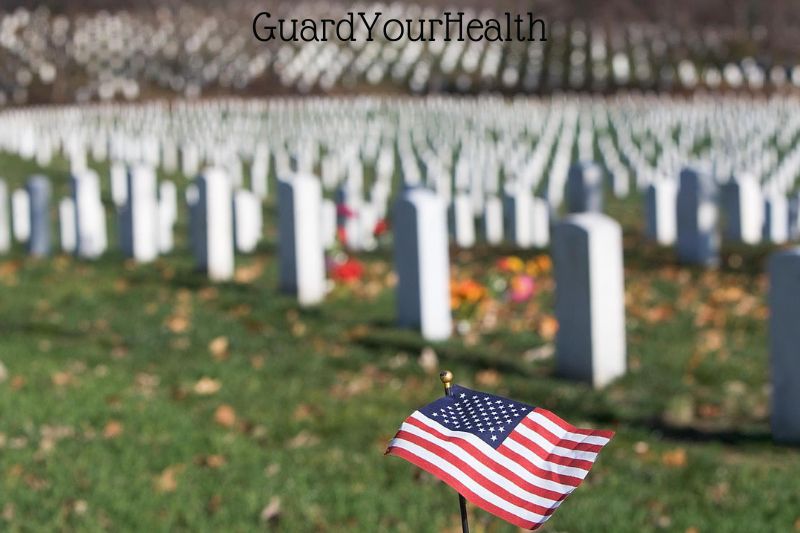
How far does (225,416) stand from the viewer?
5992 millimetres

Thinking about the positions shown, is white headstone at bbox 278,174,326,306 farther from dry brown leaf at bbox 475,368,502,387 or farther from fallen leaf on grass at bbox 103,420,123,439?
fallen leaf on grass at bbox 103,420,123,439

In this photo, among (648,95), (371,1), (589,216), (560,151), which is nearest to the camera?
(589,216)

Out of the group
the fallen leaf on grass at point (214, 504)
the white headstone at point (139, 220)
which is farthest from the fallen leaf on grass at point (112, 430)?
the white headstone at point (139, 220)

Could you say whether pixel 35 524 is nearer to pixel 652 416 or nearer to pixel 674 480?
pixel 674 480

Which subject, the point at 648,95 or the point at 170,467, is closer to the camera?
the point at 170,467

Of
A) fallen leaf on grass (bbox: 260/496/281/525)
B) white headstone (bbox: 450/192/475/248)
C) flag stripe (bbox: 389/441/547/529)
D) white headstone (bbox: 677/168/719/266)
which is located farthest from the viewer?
white headstone (bbox: 450/192/475/248)

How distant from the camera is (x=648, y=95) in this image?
47.8m

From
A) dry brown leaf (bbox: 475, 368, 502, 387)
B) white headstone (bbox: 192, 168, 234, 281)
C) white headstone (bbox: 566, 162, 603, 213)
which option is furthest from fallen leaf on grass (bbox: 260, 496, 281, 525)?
white headstone (bbox: 566, 162, 603, 213)

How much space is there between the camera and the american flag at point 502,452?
240cm

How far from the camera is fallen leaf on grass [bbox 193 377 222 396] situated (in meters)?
6.48

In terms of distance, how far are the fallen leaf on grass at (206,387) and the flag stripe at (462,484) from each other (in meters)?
4.15

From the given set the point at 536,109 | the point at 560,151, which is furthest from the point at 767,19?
the point at 560,151

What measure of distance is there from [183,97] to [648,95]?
22674 mm

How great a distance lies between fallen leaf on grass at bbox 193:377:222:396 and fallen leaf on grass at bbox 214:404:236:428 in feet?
1.13
